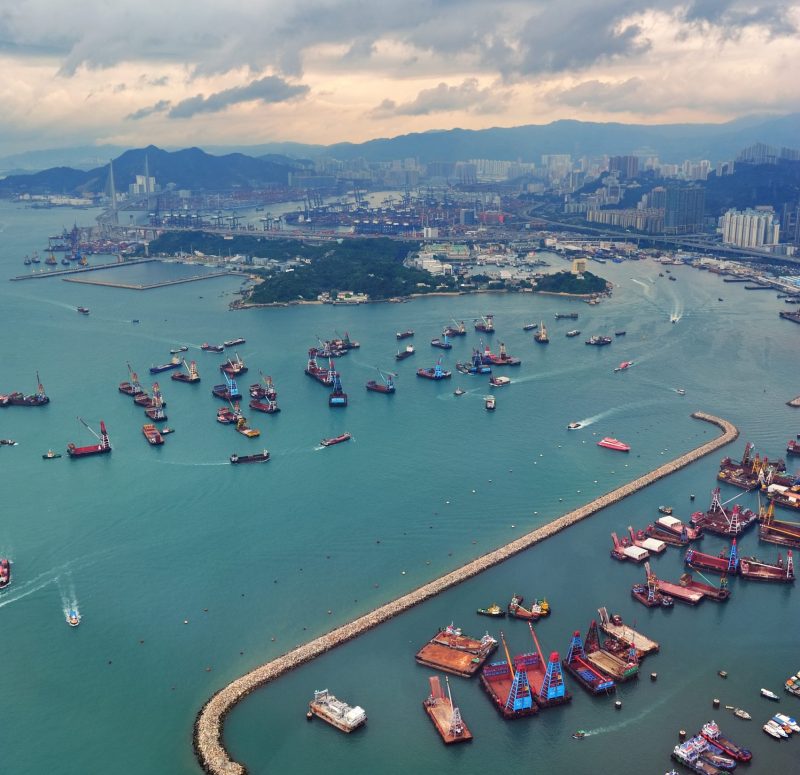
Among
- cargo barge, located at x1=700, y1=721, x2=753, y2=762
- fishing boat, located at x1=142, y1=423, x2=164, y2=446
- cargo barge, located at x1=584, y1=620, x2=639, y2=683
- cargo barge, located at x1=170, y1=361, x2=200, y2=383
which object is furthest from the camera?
cargo barge, located at x1=170, y1=361, x2=200, y2=383

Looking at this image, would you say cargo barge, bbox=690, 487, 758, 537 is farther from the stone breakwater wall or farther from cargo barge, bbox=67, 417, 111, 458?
cargo barge, bbox=67, 417, 111, 458

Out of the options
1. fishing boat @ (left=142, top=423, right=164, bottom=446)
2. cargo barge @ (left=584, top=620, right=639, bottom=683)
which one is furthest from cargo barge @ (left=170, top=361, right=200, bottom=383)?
cargo barge @ (left=584, top=620, right=639, bottom=683)

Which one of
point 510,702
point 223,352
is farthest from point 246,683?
point 223,352

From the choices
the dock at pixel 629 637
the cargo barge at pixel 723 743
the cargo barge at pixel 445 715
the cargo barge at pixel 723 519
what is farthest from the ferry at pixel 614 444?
the cargo barge at pixel 445 715

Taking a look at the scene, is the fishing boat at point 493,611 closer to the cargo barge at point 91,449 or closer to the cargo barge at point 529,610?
the cargo barge at point 529,610

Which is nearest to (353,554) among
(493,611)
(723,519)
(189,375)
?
(493,611)

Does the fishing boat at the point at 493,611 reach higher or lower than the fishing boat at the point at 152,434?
lower

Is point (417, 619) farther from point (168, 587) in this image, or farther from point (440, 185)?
point (440, 185)

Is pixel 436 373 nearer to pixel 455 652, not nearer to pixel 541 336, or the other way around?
pixel 541 336
